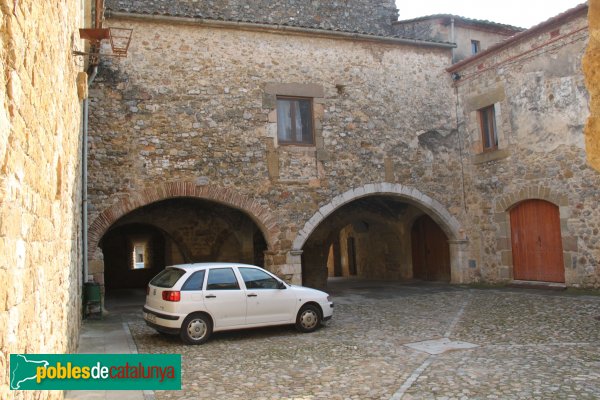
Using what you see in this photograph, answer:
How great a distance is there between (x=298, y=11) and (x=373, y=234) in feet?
26.4

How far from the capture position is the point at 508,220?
12.3 metres

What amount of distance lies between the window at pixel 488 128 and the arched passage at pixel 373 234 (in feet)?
6.51

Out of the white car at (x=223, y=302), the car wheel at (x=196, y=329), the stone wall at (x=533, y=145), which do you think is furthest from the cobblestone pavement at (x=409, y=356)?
the stone wall at (x=533, y=145)

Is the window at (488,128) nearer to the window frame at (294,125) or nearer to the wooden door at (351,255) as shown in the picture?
the window frame at (294,125)

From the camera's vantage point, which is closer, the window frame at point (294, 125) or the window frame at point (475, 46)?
the window frame at point (294, 125)

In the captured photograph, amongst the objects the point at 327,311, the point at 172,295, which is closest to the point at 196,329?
the point at 172,295

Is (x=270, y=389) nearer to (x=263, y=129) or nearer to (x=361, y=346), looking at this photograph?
(x=361, y=346)

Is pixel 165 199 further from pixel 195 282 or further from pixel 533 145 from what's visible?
pixel 533 145

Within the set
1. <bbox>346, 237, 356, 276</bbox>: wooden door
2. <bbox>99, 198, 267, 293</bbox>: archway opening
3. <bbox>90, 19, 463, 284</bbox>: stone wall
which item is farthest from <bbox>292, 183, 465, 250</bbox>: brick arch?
<bbox>346, 237, 356, 276</bbox>: wooden door

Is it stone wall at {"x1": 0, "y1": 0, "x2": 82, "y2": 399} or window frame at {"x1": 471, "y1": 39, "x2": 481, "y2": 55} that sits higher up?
window frame at {"x1": 471, "y1": 39, "x2": 481, "y2": 55}

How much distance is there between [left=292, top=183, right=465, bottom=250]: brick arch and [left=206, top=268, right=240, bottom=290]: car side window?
4.02 metres

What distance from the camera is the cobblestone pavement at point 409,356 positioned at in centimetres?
481

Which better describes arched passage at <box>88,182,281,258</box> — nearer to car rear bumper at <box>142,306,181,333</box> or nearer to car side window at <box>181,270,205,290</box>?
car rear bumper at <box>142,306,181,333</box>

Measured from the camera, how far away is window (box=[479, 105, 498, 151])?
12609 millimetres
